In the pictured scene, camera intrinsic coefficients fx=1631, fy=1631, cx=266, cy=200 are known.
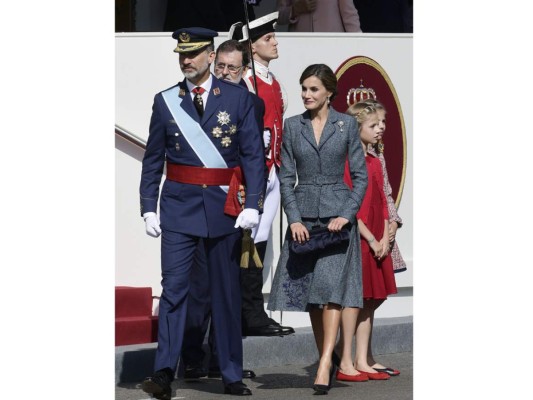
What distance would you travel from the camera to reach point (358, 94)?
10703mm

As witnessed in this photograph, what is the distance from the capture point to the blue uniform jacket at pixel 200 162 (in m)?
8.12

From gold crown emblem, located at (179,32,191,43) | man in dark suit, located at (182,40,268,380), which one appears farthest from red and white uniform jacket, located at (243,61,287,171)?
gold crown emblem, located at (179,32,191,43)

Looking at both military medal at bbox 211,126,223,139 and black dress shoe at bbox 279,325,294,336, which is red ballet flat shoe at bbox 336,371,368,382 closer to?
black dress shoe at bbox 279,325,294,336

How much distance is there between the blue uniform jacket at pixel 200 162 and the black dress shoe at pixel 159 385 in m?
0.72

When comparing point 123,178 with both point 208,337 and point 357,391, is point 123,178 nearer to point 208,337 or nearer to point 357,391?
point 208,337

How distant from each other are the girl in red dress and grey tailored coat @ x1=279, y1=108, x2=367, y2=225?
2.21 ft

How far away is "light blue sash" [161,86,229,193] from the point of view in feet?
26.6

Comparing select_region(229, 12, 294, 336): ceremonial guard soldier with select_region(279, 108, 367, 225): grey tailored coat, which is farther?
select_region(229, 12, 294, 336): ceremonial guard soldier

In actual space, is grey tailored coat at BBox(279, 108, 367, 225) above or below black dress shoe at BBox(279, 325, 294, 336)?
above

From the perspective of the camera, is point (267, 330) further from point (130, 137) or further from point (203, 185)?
point (203, 185)

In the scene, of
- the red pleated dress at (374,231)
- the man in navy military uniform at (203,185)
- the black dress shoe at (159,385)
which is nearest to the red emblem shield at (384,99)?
the red pleated dress at (374,231)

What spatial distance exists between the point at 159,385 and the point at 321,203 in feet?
4.32

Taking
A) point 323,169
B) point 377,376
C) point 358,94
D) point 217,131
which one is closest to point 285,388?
point 377,376
